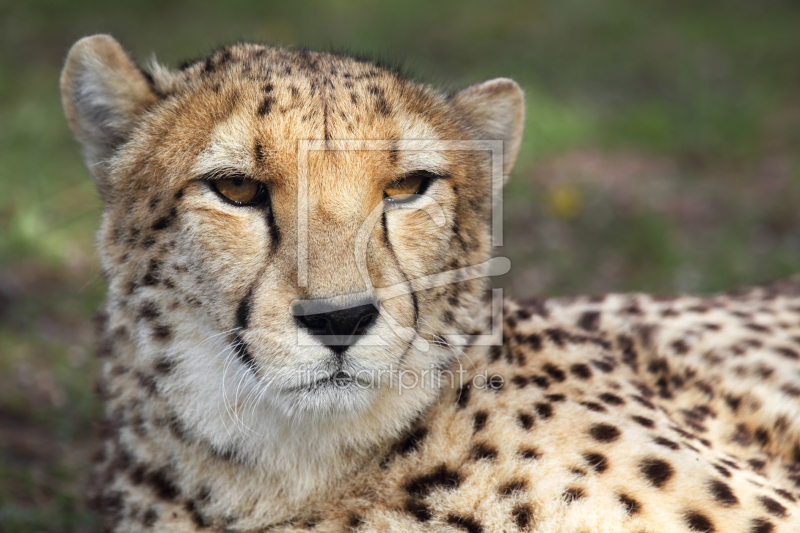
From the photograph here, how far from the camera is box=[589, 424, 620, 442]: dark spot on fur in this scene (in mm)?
1917

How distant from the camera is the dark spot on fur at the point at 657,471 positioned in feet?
6.03

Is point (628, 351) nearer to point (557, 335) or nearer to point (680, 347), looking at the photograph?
point (680, 347)

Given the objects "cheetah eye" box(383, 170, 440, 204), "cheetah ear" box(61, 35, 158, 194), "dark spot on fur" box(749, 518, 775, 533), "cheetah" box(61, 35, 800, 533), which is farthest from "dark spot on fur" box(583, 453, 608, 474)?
"cheetah ear" box(61, 35, 158, 194)

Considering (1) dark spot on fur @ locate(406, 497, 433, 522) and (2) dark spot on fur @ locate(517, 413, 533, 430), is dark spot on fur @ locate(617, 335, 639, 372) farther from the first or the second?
(1) dark spot on fur @ locate(406, 497, 433, 522)

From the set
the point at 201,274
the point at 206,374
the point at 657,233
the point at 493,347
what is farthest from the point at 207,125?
the point at 657,233

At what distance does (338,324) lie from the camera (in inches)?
63.6

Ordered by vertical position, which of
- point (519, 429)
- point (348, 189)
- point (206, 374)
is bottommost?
point (519, 429)

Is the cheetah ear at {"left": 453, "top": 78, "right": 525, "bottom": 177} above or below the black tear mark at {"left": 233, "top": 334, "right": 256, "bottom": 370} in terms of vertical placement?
above

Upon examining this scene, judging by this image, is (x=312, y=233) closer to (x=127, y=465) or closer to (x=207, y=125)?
(x=207, y=125)

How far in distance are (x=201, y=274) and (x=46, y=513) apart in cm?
127

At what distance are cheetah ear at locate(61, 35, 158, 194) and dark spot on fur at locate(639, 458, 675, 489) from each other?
5.00 feet

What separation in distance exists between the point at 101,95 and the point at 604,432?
1.54 meters

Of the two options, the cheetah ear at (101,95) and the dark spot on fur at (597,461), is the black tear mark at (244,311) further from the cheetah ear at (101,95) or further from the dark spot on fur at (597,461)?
the dark spot on fur at (597,461)

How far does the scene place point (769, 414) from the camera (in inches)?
93.2
